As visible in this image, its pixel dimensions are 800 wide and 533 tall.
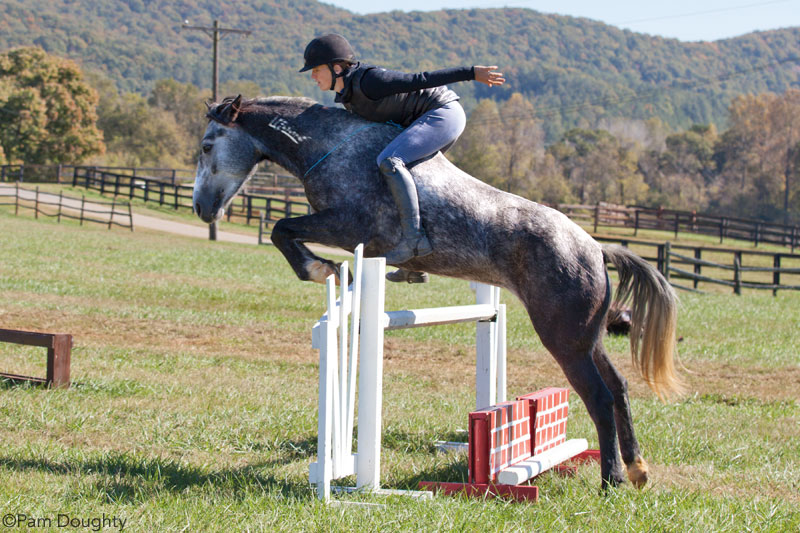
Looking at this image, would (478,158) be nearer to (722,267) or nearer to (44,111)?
(44,111)

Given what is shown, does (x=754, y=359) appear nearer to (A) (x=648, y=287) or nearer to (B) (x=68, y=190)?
(A) (x=648, y=287)

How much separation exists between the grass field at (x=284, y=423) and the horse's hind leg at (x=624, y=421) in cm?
18

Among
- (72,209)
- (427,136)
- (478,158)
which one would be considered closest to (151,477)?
(427,136)

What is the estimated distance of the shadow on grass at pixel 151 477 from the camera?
13.9ft

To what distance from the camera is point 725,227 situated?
45.8 m

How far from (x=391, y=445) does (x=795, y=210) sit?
77967mm

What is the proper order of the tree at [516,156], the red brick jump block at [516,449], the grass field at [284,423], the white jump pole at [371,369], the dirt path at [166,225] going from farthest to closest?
the tree at [516,156]
the dirt path at [166,225]
the red brick jump block at [516,449]
the white jump pole at [371,369]
the grass field at [284,423]

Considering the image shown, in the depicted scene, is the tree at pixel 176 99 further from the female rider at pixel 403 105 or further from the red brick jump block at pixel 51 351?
the female rider at pixel 403 105

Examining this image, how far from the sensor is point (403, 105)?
190 inches

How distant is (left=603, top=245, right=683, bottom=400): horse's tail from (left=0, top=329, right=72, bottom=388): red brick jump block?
454 cm

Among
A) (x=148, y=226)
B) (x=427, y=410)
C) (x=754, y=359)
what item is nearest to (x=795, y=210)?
(x=148, y=226)

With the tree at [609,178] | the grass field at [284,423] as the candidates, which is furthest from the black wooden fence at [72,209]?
the tree at [609,178]

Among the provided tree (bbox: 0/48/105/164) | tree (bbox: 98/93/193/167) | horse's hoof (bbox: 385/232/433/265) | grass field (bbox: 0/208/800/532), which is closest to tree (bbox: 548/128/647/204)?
tree (bbox: 98/93/193/167)

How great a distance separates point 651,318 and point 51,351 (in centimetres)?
479
